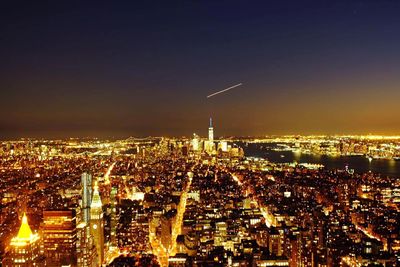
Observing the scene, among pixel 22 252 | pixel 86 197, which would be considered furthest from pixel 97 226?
pixel 22 252

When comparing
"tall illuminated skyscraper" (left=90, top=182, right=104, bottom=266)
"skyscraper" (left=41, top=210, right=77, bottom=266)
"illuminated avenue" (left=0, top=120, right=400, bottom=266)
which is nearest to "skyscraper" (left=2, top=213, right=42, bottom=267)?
"illuminated avenue" (left=0, top=120, right=400, bottom=266)

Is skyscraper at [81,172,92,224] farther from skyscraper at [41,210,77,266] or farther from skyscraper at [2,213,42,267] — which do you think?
skyscraper at [2,213,42,267]

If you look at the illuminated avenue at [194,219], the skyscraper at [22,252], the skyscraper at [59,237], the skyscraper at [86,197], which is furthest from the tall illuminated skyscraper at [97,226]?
the skyscraper at [22,252]

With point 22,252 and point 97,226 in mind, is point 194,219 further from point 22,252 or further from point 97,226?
point 22,252

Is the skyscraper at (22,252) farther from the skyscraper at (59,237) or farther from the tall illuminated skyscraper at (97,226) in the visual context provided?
the tall illuminated skyscraper at (97,226)

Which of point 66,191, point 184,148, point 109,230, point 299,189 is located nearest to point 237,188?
point 299,189

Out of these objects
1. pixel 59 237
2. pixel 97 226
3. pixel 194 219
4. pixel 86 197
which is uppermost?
→ pixel 86 197

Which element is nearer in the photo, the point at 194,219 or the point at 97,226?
A: the point at 97,226

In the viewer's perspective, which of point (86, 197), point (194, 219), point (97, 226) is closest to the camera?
point (97, 226)
